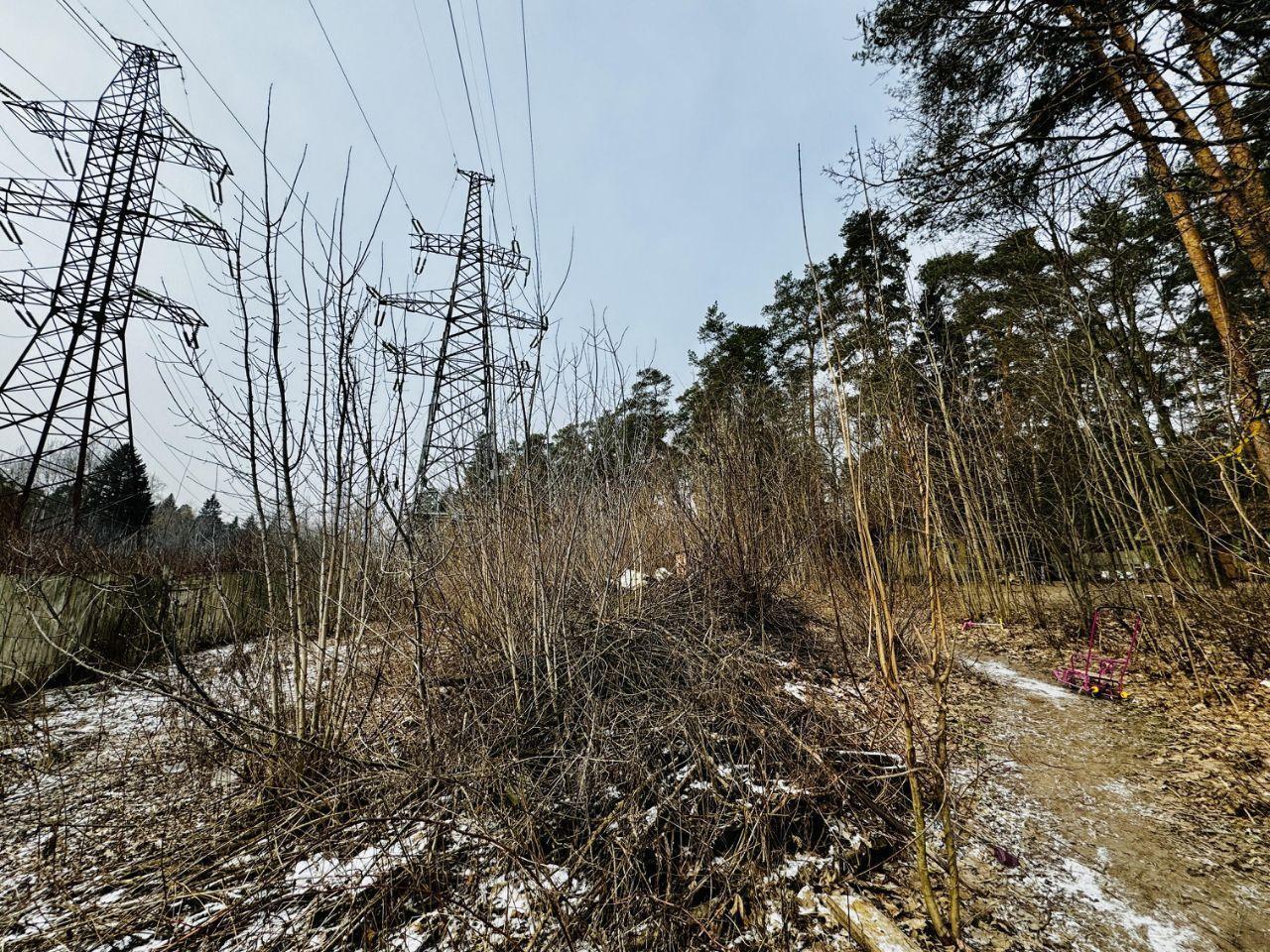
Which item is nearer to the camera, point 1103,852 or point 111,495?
point 1103,852

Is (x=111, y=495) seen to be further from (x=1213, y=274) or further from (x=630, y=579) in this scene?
(x=1213, y=274)

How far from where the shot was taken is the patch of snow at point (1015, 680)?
413 cm

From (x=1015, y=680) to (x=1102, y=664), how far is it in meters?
0.70

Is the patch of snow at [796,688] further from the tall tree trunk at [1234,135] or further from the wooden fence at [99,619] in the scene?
the tall tree trunk at [1234,135]

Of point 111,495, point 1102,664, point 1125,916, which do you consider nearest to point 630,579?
point 1125,916

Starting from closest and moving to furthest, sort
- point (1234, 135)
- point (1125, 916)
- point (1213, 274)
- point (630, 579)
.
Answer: point (1125, 916)
point (1234, 135)
point (1213, 274)
point (630, 579)

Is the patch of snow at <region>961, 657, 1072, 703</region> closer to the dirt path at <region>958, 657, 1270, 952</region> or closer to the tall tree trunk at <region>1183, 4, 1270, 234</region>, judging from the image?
the dirt path at <region>958, 657, 1270, 952</region>

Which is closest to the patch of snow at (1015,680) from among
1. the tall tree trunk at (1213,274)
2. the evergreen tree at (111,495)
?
the tall tree trunk at (1213,274)

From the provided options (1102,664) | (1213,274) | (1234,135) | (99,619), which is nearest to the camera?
(1234,135)

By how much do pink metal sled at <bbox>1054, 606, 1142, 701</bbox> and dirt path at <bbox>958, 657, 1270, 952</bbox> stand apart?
20.6 inches

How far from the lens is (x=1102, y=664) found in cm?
427

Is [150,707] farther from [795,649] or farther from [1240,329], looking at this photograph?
[1240,329]

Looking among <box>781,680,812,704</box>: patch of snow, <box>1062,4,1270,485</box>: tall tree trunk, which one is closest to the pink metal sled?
<box>1062,4,1270,485</box>: tall tree trunk

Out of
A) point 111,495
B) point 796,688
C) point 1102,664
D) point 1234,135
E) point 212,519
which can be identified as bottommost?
point 1102,664
